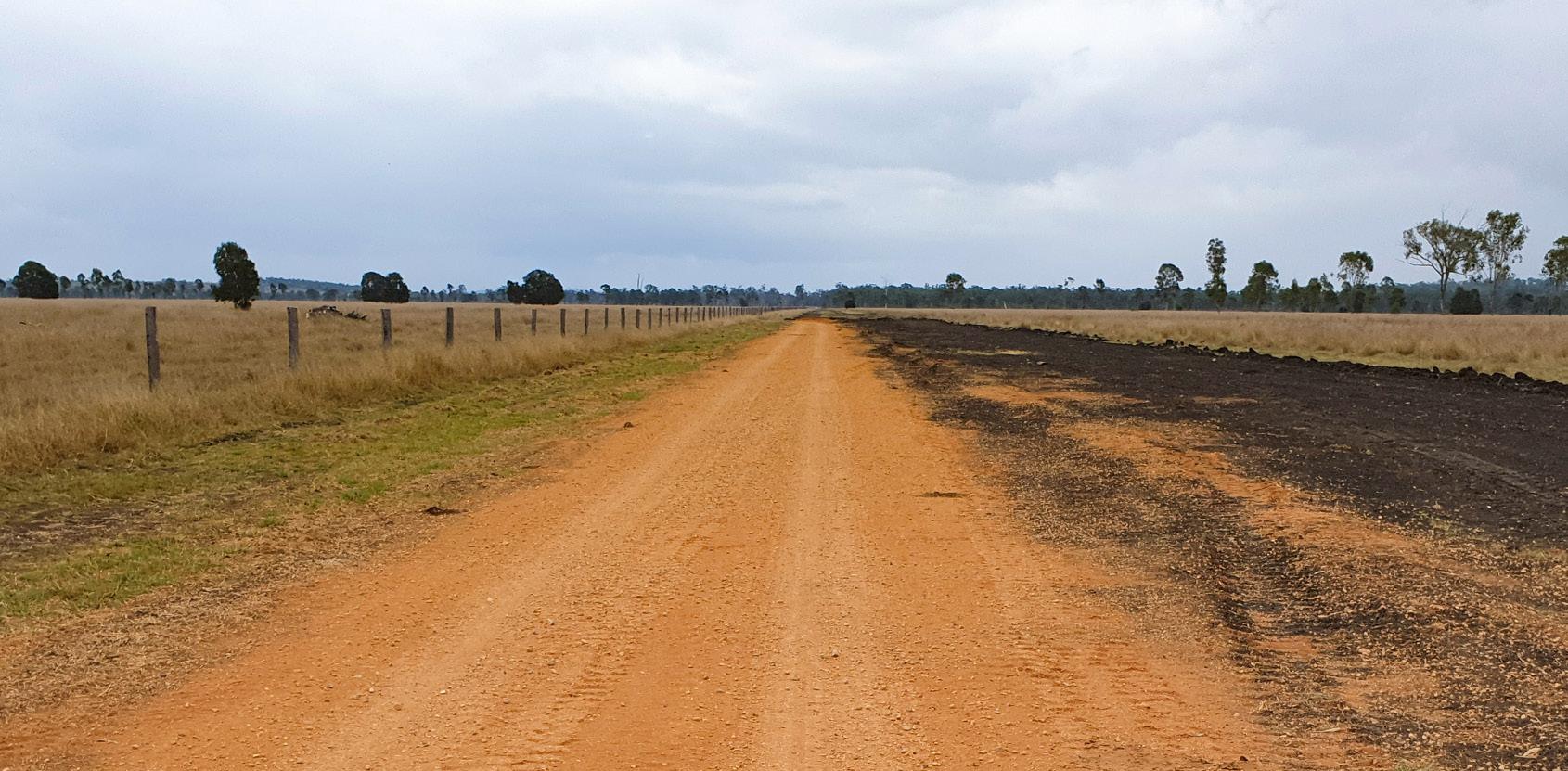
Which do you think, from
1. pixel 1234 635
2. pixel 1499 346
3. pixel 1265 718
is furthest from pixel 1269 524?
pixel 1499 346

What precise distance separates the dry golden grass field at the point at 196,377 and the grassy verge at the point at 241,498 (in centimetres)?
50

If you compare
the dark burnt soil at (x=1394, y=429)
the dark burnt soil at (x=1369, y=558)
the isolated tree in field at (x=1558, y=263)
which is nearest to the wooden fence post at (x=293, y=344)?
the dark burnt soil at (x=1369, y=558)

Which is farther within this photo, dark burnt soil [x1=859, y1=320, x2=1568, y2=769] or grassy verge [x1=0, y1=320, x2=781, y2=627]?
grassy verge [x1=0, y1=320, x2=781, y2=627]

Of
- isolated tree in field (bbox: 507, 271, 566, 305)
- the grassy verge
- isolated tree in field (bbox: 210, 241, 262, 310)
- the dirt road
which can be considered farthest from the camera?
isolated tree in field (bbox: 507, 271, 566, 305)

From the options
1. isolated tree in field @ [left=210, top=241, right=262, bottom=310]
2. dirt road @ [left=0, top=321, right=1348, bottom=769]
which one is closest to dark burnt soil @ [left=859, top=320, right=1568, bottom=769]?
dirt road @ [left=0, top=321, right=1348, bottom=769]

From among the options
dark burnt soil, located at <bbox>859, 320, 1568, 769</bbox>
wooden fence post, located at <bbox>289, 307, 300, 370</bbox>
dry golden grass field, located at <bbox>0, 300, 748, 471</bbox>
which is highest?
wooden fence post, located at <bbox>289, 307, 300, 370</bbox>

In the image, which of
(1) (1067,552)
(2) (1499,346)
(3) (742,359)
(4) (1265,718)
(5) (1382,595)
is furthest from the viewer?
(2) (1499,346)

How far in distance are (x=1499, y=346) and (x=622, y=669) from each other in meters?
31.4

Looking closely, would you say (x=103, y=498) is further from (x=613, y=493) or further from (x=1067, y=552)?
(x=1067, y=552)

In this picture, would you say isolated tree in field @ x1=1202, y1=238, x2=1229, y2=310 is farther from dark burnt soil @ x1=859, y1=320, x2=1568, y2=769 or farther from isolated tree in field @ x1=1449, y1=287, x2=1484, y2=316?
dark burnt soil @ x1=859, y1=320, x2=1568, y2=769

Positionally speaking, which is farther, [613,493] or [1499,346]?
[1499,346]

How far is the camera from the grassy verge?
18.8 feet

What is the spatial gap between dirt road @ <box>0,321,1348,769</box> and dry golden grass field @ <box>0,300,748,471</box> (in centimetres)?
528

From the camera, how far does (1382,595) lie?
5.19m
